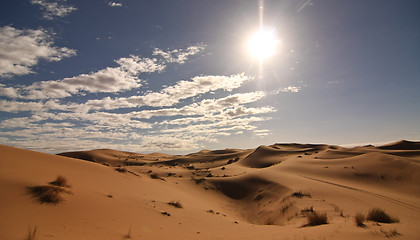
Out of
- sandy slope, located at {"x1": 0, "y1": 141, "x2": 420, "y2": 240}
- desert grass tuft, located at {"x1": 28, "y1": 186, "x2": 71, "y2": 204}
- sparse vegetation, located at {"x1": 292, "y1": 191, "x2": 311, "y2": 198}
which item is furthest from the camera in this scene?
sparse vegetation, located at {"x1": 292, "y1": 191, "x2": 311, "y2": 198}

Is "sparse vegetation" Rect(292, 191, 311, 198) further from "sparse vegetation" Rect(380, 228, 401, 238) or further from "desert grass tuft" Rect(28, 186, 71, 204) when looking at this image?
"desert grass tuft" Rect(28, 186, 71, 204)

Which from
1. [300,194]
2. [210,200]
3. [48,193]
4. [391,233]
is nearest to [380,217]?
[391,233]

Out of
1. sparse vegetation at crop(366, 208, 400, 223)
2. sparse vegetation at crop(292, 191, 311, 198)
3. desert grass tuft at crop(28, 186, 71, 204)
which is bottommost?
sparse vegetation at crop(292, 191, 311, 198)

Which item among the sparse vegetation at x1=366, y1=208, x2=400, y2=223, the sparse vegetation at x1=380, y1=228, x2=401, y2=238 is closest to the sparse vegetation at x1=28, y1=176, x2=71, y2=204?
the sparse vegetation at x1=380, y1=228, x2=401, y2=238

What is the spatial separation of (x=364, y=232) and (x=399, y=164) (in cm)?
1619

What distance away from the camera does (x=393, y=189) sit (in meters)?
13.5

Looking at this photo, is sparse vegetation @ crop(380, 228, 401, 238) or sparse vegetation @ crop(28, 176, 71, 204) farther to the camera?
sparse vegetation @ crop(28, 176, 71, 204)

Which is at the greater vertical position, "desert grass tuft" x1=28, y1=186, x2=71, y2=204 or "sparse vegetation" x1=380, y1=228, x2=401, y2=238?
"desert grass tuft" x1=28, y1=186, x2=71, y2=204

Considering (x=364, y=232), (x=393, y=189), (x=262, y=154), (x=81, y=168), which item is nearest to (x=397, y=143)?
(x=262, y=154)

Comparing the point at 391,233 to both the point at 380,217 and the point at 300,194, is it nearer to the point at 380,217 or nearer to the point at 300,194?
the point at 380,217

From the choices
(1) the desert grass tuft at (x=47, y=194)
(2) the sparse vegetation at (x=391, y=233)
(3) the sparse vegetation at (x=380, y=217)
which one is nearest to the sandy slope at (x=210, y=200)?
(2) the sparse vegetation at (x=391, y=233)

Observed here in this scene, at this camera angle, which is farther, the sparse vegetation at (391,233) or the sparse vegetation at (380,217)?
the sparse vegetation at (380,217)

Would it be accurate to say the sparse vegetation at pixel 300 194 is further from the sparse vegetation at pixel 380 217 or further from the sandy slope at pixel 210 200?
the sparse vegetation at pixel 380 217

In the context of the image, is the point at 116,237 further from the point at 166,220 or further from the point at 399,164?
the point at 399,164
